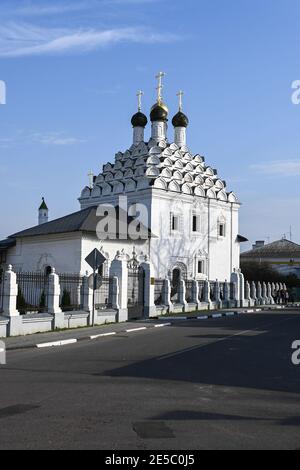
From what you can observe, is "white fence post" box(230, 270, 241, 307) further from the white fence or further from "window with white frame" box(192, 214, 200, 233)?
"window with white frame" box(192, 214, 200, 233)

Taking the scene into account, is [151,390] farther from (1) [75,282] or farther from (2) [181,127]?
(2) [181,127]

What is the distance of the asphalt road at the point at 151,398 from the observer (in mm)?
5848

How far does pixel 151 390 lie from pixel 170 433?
2524 millimetres

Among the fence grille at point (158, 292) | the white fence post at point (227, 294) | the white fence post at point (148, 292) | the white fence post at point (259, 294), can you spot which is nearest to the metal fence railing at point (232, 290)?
the white fence post at point (227, 294)

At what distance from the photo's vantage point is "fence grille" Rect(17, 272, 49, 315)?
19.1 meters

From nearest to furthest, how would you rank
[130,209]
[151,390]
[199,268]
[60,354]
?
[151,390], [60,354], [130,209], [199,268]

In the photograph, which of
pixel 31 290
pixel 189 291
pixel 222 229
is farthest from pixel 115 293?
pixel 222 229

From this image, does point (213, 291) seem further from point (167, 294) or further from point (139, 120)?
point (139, 120)

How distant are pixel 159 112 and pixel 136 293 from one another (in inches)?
1110

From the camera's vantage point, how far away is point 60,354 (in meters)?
13.4

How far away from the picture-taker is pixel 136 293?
86.5 feet

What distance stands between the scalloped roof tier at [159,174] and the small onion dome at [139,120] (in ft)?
6.45

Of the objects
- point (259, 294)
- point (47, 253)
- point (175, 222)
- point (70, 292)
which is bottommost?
point (259, 294)
